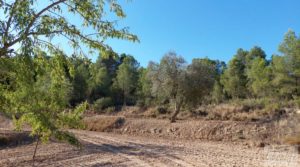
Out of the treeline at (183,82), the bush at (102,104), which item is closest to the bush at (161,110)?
the treeline at (183,82)

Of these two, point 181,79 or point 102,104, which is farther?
point 102,104

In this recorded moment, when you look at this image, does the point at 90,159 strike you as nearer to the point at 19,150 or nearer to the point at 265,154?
the point at 19,150

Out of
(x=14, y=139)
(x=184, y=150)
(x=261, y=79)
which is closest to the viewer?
(x=184, y=150)

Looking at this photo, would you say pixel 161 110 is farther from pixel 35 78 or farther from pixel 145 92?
pixel 35 78

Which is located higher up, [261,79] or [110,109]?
[261,79]

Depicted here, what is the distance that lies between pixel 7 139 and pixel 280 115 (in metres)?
16.7

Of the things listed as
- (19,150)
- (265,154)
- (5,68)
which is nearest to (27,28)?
(5,68)

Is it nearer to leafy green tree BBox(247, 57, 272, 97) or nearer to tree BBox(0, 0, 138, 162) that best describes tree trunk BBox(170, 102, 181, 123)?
leafy green tree BBox(247, 57, 272, 97)

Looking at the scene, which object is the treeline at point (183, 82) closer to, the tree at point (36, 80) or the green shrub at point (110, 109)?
the tree at point (36, 80)

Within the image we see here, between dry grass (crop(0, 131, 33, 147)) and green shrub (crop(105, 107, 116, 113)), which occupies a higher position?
green shrub (crop(105, 107, 116, 113))

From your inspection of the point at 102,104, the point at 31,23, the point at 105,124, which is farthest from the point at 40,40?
the point at 102,104

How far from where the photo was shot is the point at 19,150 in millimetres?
13469

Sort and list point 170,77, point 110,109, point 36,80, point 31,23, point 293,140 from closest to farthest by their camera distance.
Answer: point 31,23, point 36,80, point 293,140, point 170,77, point 110,109

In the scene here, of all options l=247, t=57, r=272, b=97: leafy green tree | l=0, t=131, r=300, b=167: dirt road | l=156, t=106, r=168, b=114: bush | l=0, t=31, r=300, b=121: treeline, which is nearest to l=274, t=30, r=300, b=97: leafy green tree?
l=0, t=31, r=300, b=121: treeline
